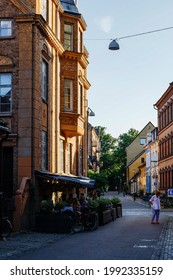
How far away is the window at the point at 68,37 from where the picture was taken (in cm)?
3186

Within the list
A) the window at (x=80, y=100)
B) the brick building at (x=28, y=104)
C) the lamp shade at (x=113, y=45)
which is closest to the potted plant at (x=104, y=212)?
the brick building at (x=28, y=104)

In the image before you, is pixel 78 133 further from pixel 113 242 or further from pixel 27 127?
pixel 113 242

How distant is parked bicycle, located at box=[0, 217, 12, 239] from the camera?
19453mm

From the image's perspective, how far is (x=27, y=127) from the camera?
24.2 m

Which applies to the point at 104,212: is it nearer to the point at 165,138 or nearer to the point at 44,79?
the point at 44,79

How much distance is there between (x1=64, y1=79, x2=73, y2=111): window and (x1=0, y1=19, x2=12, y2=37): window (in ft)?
23.1

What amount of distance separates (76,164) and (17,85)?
12184 millimetres

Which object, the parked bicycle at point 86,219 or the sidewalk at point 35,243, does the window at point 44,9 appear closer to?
the parked bicycle at point 86,219

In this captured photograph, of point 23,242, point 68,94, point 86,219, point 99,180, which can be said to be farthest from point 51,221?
point 99,180

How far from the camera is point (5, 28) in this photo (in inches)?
983

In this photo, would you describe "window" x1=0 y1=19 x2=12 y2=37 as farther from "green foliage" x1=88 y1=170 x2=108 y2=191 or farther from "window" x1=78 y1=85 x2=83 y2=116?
"green foliage" x1=88 y1=170 x2=108 y2=191

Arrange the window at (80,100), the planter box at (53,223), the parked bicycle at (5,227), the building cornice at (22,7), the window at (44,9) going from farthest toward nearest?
the window at (80,100)
the window at (44,9)
the building cornice at (22,7)
the planter box at (53,223)
the parked bicycle at (5,227)

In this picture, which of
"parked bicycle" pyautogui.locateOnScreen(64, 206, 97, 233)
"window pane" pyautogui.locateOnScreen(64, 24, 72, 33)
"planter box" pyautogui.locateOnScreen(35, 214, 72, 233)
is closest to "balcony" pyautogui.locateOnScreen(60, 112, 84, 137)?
"window pane" pyautogui.locateOnScreen(64, 24, 72, 33)

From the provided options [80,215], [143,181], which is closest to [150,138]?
[143,181]
